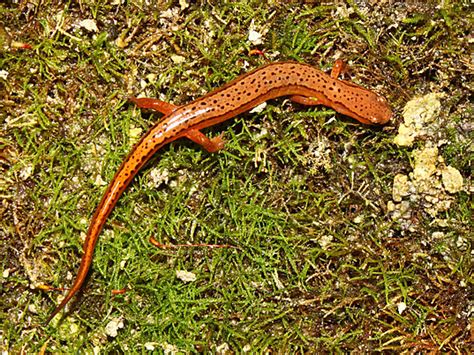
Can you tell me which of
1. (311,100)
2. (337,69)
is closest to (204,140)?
(311,100)

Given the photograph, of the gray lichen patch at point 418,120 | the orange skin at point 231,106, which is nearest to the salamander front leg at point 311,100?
the orange skin at point 231,106

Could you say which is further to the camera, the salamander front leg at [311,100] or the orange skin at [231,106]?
the salamander front leg at [311,100]

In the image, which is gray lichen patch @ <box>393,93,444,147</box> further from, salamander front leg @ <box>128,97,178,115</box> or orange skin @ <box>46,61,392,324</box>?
salamander front leg @ <box>128,97,178,115</box>

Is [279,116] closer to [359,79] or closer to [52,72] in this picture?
[359,79]

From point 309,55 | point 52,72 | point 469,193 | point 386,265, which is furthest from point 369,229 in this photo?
point 52,72

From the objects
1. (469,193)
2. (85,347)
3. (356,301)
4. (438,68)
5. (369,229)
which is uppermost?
(438,68)

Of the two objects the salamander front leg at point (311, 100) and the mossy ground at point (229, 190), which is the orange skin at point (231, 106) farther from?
the mossy ground at point (229, 190)

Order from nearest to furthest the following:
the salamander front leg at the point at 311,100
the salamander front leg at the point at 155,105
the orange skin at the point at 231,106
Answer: the orange skin at the point at 231,106
the salamander front leg at the point at 155,105
the salamander front leg at the point at 311,100
